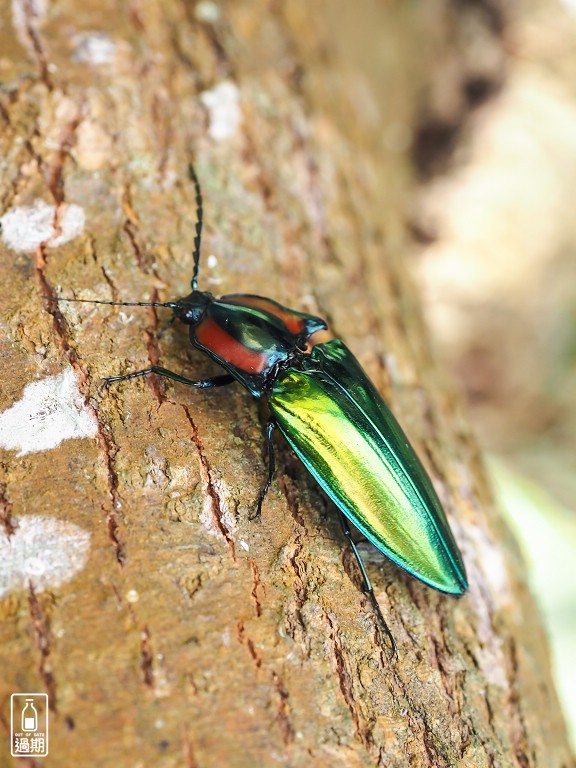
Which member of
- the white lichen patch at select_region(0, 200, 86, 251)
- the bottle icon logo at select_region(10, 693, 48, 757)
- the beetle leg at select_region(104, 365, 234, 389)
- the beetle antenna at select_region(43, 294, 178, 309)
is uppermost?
the white lichen patch at select_region(0, 200, 86, 251)

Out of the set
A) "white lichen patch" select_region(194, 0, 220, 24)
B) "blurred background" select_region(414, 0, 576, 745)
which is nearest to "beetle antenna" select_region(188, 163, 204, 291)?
"white lichen patch" select_region(194, 0, 220, 24)

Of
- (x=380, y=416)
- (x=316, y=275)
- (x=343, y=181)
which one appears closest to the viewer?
(x=380, y=416)

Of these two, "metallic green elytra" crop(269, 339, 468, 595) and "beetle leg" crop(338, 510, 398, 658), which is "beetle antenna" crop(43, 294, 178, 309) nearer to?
"metallic green elytra" crop(269, 339, 468, 595)

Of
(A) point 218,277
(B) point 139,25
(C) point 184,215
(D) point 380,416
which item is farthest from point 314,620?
(B) point 139,25

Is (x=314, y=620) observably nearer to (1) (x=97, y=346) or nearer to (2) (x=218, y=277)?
(1) (x=97, y=346)

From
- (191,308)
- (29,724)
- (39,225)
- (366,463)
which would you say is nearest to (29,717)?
(29,724)
